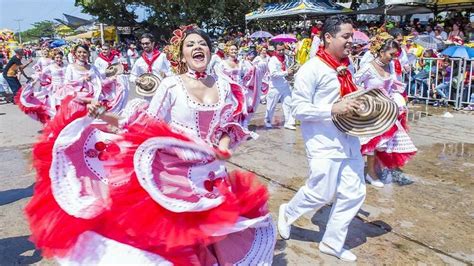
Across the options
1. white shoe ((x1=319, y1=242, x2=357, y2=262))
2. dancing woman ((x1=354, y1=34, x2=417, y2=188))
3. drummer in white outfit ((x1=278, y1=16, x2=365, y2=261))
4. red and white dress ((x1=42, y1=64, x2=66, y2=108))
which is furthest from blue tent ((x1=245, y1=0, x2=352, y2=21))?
white shoe ((x1=319, y1=242, x2=357, y2=262))

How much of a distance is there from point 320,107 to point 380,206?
1844mm

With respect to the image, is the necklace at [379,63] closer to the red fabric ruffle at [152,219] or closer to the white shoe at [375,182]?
the white shoe at [375,182]

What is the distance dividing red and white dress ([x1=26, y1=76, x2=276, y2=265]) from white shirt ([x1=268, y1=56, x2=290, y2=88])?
628cm

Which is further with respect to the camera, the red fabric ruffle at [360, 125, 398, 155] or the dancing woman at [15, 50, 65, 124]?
the dancing woman at [15, 50, 65, 124]

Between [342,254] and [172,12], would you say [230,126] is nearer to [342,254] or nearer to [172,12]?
[342,254]

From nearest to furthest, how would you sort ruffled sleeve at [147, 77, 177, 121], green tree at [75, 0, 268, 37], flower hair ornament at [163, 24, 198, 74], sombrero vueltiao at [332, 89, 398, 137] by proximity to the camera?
ruffled sleeve at [147, 77, 177, 121]
flower hair ornament at [163, 24, 198, 74]
sombrero vueltiao at [332, 89, 398, 137]
green tree at [75, 0, 268, 37]

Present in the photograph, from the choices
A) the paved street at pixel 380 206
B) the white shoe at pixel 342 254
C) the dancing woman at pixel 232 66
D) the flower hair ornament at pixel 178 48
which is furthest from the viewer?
the dancing woman at pixel 232 66

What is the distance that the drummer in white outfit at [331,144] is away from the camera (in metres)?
3.50

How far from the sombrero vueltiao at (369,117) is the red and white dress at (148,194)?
937 millimetres

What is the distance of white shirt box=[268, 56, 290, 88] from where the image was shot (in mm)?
9062

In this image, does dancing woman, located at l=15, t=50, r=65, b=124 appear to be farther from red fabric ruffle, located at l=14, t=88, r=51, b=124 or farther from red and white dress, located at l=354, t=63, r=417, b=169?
red and white dress, located at l=354, t=63, r=417, b=169

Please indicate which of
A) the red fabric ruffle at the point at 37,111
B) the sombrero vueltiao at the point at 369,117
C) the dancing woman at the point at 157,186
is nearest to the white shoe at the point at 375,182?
the sombrero vueltiao at the point at 369,117

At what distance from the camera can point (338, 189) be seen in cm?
355

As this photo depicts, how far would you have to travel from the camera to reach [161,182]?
2492 mm
